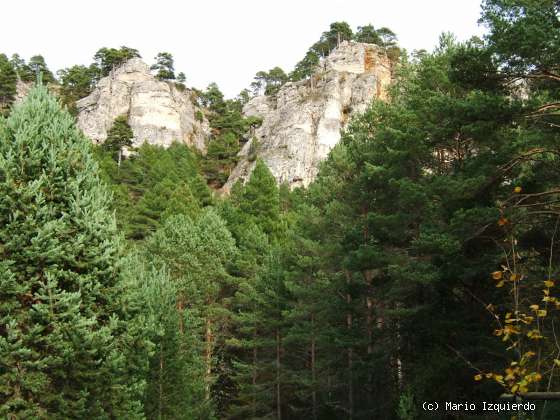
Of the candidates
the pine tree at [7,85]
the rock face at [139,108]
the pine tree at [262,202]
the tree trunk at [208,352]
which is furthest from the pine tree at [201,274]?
the pine tree at [7,85]

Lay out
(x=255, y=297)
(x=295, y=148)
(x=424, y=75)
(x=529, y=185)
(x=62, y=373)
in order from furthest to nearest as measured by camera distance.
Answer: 1. (x=295, y=148)
2. (x=255, y=297)
3. (x=424, y=75)
4. (x=529, y=185)
5. (x=62, y=373)

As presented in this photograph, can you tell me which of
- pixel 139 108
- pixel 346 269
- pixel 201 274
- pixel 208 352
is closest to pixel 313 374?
pixel 346 269

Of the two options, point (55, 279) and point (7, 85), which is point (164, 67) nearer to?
point (7, 85)

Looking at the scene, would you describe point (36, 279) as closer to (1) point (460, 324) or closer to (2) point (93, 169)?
(2) point (93, 169)

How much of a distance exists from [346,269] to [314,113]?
135 ft

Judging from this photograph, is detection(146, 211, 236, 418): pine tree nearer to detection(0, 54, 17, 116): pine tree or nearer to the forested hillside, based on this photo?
the forested hillside

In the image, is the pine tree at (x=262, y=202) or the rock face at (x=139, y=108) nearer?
the pine tree at (x=262, y=202)

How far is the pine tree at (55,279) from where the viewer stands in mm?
8680

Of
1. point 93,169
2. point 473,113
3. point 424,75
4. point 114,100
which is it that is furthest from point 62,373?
point 114,100

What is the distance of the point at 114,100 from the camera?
64.9m

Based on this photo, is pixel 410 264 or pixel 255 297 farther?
pixel 255 297

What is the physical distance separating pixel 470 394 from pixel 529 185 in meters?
5.06

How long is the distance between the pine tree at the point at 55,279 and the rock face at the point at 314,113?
1640 inches

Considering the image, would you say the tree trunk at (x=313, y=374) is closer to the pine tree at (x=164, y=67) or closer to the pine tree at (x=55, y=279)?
the pine tree at (x=55, y=279)
